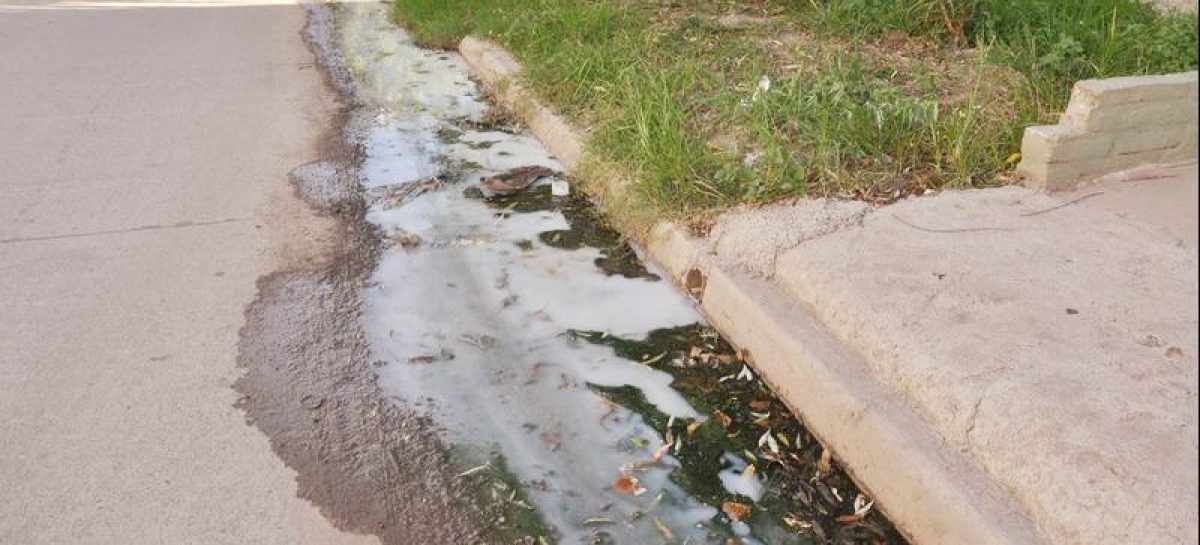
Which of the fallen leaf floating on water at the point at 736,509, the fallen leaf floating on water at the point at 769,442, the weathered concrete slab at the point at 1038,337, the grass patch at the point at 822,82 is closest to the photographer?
the weathered concrete slab at the point at 1038,337

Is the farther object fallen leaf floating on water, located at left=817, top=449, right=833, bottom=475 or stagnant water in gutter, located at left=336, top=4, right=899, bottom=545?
fallen leaf floating on water, located at left=817, top=449, right=833, bottom=475

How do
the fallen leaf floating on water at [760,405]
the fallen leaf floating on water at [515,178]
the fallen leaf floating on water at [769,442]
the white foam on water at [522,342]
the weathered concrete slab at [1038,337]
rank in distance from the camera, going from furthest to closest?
the fallen leaf floating on water at [515,178]
the fallen leaf floating on water at [760,405]
the fallen leaf floating on water at [769,442]
the white foam on water at [522,342]
the weathered concrete slab at [1038,337]

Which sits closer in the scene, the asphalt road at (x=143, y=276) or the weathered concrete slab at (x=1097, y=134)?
the asphalt road at (x=143, y=276)

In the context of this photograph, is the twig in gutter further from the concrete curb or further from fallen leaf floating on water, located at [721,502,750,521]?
fallen leaf floating on water, located at [721,502,750,521]

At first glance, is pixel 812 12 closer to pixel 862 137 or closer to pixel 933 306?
pixel 862 137

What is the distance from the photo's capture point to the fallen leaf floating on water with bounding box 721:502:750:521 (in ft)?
10.7

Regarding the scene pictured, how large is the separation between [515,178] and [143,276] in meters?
2.00

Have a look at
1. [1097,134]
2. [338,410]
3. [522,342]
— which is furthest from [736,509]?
[1097,134]

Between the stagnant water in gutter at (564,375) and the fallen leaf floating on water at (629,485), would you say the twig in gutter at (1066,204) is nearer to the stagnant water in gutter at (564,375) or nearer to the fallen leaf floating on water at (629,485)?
the stagnant water in gutter at (564,375)

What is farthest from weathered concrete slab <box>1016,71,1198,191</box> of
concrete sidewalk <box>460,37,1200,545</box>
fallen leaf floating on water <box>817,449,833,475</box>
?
fallen leaf floating on water <box>817,449,833,475</box>

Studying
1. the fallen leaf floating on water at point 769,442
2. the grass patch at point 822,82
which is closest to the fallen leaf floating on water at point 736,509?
the fallen leaf floating on water at point 769,442

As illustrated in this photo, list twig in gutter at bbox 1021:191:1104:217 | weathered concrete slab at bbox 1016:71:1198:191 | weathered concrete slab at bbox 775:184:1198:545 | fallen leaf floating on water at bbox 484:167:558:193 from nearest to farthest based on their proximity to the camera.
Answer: weathered concrete slab at bbox 775:184:1198:545, twig in gutter at bbox 1021:191:1104:217, weathered concrete slab at bbox 1016:71:1198:191, fallen leaf floating on water at bbox 484:167:558:193

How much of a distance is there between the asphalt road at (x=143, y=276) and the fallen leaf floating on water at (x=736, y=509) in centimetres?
116

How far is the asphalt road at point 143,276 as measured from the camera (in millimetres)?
3186
